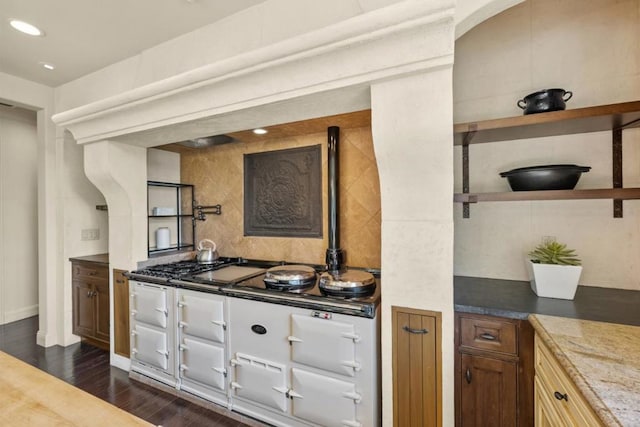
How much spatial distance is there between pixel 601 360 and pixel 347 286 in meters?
1.08

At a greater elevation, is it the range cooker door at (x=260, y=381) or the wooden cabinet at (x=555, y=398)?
the wooden cabinet at (x=555, y=398)

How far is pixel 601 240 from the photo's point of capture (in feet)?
5.60

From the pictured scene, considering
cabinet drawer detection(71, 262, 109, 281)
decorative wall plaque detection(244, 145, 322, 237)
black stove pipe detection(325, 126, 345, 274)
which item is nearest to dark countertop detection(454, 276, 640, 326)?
black stove pipe detection(325, 126, 345, 274)

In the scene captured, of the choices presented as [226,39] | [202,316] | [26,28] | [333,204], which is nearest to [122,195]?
[26,28]

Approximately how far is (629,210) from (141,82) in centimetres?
336

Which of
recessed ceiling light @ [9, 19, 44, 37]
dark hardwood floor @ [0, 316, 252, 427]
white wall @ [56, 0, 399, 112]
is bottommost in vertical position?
dark hardwood floor @ [0, 316, 252, 427]

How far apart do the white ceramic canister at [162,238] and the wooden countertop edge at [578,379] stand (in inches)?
123

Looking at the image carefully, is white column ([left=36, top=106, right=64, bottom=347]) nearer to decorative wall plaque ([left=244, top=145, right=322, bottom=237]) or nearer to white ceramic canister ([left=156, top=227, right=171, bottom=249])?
white ceramic canister ([left=156, top=227, right=171, bottom=249])

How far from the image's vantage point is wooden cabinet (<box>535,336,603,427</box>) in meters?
0.89

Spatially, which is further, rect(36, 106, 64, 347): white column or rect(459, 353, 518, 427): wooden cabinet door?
rect(36, 106, 64, 347): white column

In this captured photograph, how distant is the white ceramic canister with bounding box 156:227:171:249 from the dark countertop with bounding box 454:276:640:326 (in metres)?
2.77

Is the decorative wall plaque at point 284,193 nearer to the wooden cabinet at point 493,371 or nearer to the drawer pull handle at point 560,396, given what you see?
the wooden cabinet at point 493,371

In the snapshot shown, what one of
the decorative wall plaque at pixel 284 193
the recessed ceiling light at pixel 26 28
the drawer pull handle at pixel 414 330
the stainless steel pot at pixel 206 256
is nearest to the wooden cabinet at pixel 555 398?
the drawer pull handle at pixel 414 330

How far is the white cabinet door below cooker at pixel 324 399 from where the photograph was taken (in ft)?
5.27
